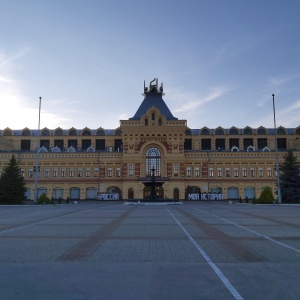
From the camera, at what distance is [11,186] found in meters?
48.2

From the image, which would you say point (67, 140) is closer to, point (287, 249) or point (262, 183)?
point (262, 183)

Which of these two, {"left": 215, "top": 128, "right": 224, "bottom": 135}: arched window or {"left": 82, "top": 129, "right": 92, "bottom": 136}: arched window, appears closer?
{"left": 215, "top": 128, "right": 224, "bottom": 135}: arched window

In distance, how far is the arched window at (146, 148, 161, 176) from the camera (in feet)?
225

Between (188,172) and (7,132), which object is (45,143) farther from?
(188,172)

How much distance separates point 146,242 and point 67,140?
7029 cm

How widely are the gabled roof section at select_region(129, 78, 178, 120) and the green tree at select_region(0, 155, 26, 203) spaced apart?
29.9m

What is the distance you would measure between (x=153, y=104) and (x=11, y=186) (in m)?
36.8

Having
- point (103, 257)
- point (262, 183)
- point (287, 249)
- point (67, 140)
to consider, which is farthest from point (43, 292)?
point (67, 140)

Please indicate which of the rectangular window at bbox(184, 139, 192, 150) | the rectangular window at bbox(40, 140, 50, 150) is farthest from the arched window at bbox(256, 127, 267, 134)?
Result: the rectangular window at bbox(40, 140, 50, 150)

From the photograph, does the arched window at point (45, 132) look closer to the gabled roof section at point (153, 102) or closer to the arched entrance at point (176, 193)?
the gabled roof section at point (153, 102)

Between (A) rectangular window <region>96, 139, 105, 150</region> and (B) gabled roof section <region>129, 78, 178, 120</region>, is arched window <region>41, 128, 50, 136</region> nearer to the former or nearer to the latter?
(A) rectangular window <region>96, 139, 105, 150</region>

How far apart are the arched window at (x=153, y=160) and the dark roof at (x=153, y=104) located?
8055mm

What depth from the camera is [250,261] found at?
9367mm

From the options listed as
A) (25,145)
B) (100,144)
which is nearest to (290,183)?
(100,144)
